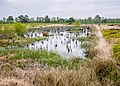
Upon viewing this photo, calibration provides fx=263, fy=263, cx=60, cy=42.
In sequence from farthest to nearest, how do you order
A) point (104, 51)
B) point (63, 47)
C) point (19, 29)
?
1. point (19, 29)
2. point (63, 47)
3. point (104, 51)

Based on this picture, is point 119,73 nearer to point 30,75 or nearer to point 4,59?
point 30,75

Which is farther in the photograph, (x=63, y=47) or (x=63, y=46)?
(x=63, y=46)

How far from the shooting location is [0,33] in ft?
194

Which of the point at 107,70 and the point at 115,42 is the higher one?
the point at 107,70

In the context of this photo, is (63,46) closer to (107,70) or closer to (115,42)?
(115,42)

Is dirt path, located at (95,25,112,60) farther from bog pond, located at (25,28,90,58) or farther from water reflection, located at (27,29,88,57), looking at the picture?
water reflection, located at (27,29,88,57)

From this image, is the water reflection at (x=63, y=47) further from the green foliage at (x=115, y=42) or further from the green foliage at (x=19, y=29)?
the green foliage at (x=19, y=29)

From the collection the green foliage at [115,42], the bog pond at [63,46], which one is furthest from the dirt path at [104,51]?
the bog pond at [63,46]

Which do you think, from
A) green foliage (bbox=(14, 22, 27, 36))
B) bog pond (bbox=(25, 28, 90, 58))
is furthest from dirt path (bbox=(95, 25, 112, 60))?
green foliage (bbox=(14, 22, 27, 36))

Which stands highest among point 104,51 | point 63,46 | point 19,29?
point 104,51

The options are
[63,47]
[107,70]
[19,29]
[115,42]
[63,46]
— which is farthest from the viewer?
[19,29]

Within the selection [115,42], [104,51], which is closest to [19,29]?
[115,42]

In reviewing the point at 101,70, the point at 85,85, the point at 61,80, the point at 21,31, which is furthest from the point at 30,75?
the point at 21,31

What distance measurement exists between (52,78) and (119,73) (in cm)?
657
